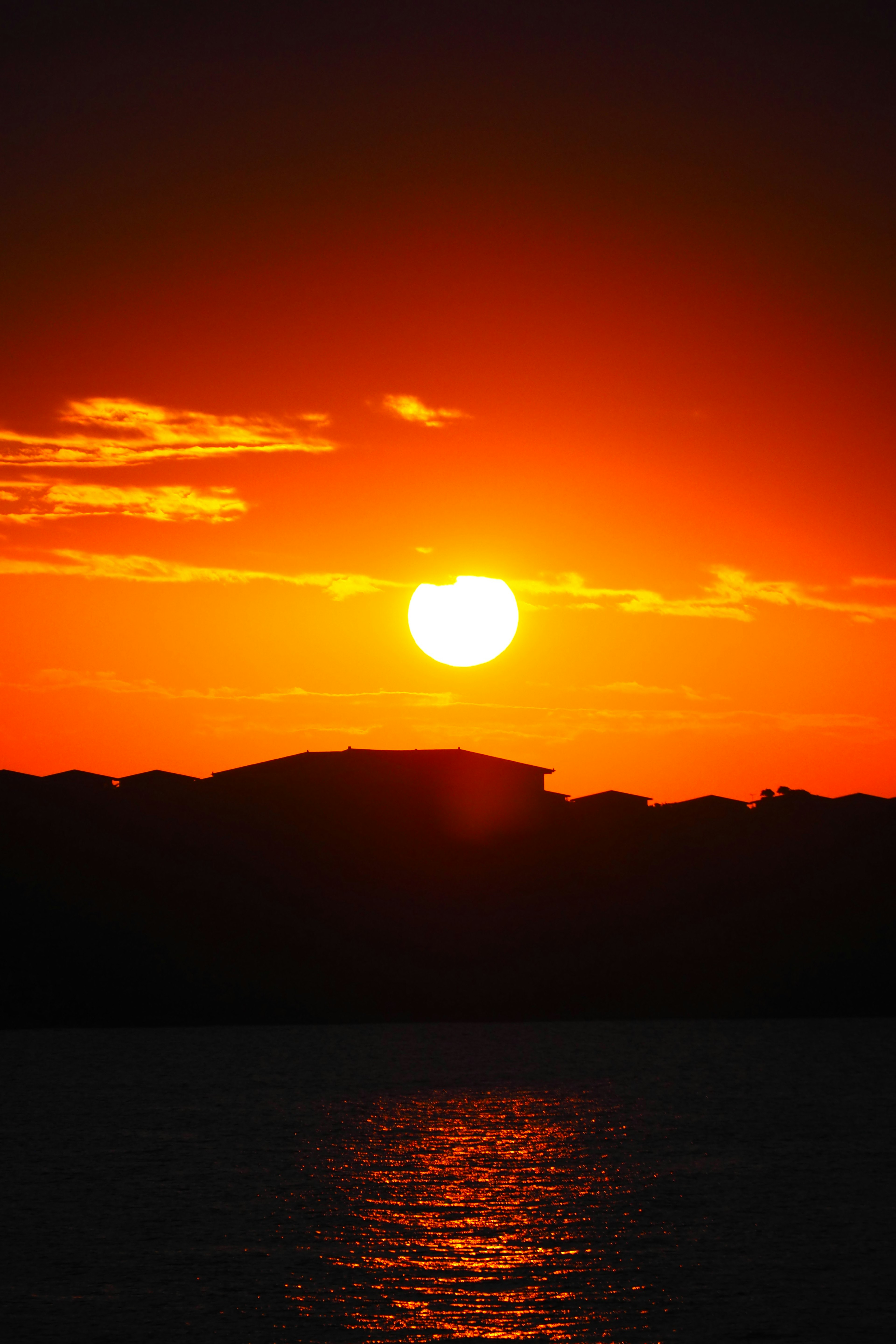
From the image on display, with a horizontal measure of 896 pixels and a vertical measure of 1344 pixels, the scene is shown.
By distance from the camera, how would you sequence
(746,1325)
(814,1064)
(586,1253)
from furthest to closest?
1. (814,1064)
2. (586,1253)
3. (746,1325)

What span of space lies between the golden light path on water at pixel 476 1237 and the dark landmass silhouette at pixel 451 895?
139 feet

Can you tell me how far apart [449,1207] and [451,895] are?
175 ft

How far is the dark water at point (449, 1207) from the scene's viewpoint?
1319 centimetres

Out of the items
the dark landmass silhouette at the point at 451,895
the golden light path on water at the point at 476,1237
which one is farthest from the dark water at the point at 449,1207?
the dark landmass silhouette at the point at 451,895

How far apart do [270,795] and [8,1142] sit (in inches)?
1734

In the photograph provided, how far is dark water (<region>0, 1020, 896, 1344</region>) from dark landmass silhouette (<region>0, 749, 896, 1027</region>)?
86.2 ft

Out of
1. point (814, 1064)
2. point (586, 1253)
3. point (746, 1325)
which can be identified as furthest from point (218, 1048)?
point (746, 1325)

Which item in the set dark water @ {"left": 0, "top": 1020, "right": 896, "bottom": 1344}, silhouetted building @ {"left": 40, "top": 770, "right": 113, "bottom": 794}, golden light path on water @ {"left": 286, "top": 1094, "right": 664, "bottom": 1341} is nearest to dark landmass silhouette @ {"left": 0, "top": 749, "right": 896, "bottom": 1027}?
silhouetted building @ {"left": 40, "top": 770, "right": 113, "bottom": 794}

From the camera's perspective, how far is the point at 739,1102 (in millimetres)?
34156

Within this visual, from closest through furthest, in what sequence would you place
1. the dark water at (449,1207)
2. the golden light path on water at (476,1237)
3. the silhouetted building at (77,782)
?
the golden light path on water at (476,1237), the dark water at (449,1207), the silhouetted building at (77,782)

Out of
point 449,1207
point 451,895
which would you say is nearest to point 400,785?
point 451,895

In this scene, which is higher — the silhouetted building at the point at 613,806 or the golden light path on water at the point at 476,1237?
the silhouetted building at the point at 613,806

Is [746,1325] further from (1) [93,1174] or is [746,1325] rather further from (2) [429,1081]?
(2) [429,1081]

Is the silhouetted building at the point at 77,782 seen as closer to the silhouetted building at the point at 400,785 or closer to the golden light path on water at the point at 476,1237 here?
the silhouetted building at the point at 400,785
